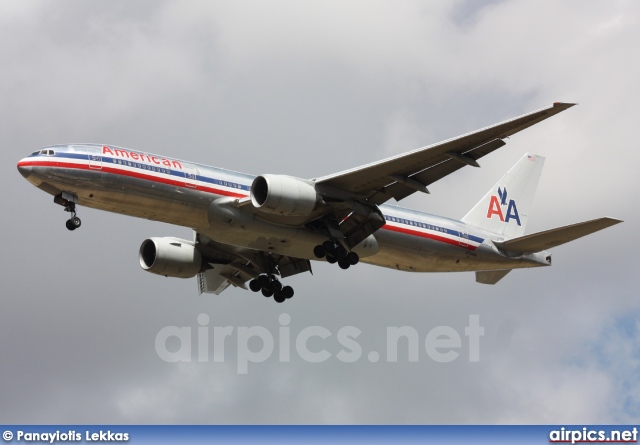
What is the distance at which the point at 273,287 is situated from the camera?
5022 centimetres

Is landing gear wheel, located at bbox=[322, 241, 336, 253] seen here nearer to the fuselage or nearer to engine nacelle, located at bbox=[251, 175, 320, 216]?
the fuselage

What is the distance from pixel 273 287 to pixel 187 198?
8989 mm

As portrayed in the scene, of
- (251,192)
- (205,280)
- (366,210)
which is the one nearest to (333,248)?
(366,210)

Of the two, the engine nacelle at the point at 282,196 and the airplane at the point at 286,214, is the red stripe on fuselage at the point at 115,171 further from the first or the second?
the engine nacelle at the point at 282,196

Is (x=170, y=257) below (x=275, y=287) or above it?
above

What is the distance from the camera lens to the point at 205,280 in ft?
171

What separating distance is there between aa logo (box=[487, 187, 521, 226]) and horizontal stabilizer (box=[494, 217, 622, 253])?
381 cm

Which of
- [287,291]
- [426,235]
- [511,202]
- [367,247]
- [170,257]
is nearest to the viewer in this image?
[367,247]

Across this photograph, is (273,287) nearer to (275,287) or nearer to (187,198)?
(275,287)

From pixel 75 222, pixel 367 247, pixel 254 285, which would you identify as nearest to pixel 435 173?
pixel 367 247

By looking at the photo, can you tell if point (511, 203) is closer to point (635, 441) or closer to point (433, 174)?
point (433, 174)

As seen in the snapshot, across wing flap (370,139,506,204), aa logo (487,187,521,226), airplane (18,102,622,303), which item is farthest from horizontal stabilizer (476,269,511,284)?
wing flap (370,139,506,204)

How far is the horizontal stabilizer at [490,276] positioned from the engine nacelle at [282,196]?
41.6 feet

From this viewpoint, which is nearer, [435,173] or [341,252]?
[435,173]
